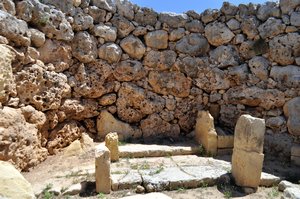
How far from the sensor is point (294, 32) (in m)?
6.90

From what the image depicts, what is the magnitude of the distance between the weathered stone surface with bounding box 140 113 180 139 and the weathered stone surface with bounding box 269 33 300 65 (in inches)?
121

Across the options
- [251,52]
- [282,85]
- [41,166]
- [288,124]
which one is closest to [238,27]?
[251,52]

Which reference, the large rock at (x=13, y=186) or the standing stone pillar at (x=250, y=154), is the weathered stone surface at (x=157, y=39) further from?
the large rock at (x=13, y=186)

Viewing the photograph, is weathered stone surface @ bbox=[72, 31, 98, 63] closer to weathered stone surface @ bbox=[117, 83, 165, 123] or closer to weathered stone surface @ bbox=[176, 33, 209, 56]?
weathered stone surface @ bbox=[117, 83, 165, 123]

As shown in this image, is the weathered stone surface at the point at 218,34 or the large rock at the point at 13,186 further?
the weathered stone surface at the point at 218,34

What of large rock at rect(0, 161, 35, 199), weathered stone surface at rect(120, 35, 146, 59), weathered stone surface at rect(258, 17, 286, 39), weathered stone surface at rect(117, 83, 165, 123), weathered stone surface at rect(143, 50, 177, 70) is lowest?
large rock at rect(0, 161, 35, 199)

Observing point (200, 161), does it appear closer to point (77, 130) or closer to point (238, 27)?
point (77, 130)

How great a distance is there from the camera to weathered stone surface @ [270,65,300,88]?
6.74 metres

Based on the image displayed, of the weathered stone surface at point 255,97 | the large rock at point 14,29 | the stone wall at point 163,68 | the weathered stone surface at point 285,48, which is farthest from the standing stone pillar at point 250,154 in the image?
the large rock at point 14,29

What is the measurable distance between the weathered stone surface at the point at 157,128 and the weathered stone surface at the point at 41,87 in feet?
7.04

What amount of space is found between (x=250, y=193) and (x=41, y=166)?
158 inches

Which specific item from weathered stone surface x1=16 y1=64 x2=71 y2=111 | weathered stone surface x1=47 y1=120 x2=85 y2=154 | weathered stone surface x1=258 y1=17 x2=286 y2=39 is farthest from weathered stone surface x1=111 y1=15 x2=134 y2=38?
weathered stone surface x1=258 y1=17 x2=286 y2=39

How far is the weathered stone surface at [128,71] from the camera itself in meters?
7.16

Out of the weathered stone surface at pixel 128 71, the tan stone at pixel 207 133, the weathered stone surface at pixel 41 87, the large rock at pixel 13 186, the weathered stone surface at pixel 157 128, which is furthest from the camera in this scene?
the weathered stone surface at pixel 157 128
